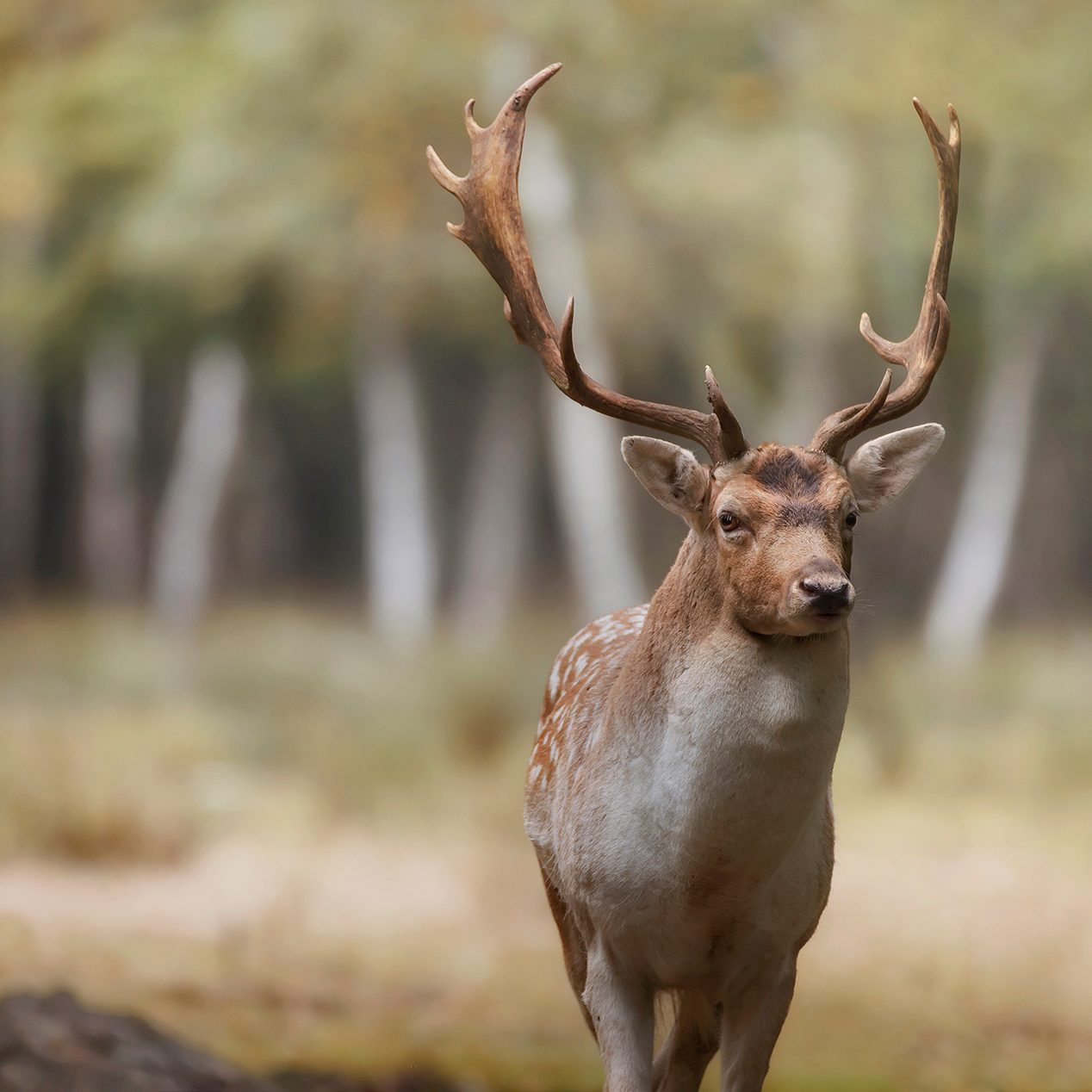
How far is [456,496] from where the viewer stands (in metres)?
11.4

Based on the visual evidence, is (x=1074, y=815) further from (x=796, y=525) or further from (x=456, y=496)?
(x=796, y=525)

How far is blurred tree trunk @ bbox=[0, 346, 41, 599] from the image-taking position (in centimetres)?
1118

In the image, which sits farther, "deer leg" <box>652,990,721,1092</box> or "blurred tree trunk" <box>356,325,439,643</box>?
"blurred tree trunk" <box>356,325,439,643</box>

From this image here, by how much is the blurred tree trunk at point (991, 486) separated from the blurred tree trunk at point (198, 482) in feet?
16.2

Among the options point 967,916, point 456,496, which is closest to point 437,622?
point 456,496

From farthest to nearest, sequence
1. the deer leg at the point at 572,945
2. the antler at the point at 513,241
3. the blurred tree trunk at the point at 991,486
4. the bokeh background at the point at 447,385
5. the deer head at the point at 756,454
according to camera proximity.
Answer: the blurred tree trunk at the point at 991,486
the bokeh background at the point at 447,385
the deer leg at the point at 572,945
the antler at the point at 513,241
the deer head at the point at 756,454

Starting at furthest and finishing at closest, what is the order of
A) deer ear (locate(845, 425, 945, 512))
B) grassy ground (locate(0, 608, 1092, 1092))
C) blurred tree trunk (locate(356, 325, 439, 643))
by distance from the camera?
blurred tree trunk (locate(356, 325, 439, 643)) → grassy ground (locate(0, 608, 1092, 1092)) → deer ear (locate(845, 425, 945, 512))

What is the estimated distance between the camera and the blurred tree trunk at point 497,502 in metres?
11.3

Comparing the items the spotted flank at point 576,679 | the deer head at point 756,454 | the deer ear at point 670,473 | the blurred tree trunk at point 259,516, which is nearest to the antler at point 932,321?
the deer head at point 756,454

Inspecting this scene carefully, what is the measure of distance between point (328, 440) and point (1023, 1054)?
6329 mm

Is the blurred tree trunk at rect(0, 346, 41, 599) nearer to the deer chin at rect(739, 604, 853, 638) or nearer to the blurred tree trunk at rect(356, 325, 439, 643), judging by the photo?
the blurred tree trunk at rect(356, 325, 439, 643)

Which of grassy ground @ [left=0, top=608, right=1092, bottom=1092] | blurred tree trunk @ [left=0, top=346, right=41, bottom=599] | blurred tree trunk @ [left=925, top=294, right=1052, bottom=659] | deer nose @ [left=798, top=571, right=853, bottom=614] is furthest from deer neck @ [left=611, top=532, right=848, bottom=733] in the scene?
blurred tree trunk @ [left=0, top=346, right=41, bottom=599]

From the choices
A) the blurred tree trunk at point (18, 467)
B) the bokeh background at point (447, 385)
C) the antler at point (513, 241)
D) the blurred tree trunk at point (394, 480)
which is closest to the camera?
the antler at point (513, 241)

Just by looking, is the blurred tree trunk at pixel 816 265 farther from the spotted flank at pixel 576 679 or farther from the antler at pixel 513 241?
the antler at pixel 513 241
